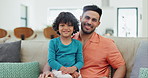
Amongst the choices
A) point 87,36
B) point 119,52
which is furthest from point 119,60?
point 87,36

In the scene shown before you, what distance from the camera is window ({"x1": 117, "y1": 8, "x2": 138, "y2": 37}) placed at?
351 inches

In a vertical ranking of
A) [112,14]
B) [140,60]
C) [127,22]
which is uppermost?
[112,14]

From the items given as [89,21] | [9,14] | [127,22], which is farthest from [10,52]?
[127,22]

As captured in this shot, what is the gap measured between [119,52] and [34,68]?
73 cm

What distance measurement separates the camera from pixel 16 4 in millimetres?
7477

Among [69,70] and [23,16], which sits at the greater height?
[23,16]

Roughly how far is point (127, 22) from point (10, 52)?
25.3ft

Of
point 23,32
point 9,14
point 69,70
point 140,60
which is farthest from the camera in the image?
point 9,14

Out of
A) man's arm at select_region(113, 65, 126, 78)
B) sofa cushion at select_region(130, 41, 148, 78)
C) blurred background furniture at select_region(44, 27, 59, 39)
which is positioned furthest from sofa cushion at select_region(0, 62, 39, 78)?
blurred background furniture at select_region(44, 27, 59, 39)

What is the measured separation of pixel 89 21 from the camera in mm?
Result: 1743

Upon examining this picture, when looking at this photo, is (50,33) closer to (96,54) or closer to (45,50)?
(45,50)

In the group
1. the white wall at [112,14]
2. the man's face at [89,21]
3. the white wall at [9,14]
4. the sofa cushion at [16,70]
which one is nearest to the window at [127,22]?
the white wall at [112,14]

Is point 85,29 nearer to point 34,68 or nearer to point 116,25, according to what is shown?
point 34,68

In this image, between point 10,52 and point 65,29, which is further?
point 10,52
